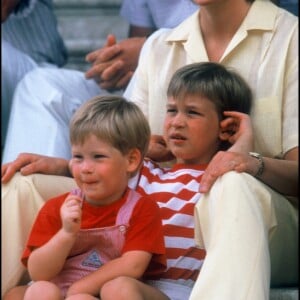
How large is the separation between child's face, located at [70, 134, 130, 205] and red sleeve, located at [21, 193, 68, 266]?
0.30 ft

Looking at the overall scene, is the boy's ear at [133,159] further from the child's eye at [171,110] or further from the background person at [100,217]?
the child's eye at [171,110]

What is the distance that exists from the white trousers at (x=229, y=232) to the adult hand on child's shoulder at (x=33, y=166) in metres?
0.02

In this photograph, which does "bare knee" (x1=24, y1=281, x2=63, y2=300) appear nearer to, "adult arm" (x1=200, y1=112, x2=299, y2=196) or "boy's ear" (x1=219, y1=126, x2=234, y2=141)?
"adult arm" (x1=200, y1=112, x2=299, y2=196)

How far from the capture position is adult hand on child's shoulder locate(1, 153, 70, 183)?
3.62 metres

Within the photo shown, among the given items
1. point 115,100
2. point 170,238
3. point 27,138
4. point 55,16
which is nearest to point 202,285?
point 170,238

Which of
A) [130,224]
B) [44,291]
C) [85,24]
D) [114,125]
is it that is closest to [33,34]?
[85,24]

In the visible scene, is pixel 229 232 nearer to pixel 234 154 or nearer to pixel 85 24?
pixel 234 154

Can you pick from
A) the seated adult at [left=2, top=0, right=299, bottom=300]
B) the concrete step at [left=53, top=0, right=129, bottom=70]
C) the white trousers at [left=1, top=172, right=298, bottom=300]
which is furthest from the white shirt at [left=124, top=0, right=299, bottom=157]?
the concrete step at [left=53, top=0, right=129, bottom=70]

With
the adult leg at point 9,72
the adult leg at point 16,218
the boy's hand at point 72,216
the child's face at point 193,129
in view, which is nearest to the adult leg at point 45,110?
the adult leg at point 9,72

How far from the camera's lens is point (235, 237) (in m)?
3.13

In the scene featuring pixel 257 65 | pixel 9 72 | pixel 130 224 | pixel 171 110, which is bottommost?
pixel 130 224

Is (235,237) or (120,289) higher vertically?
(235,237)

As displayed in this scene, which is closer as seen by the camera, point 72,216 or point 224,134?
point 72,216

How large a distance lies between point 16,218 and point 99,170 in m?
0.35
